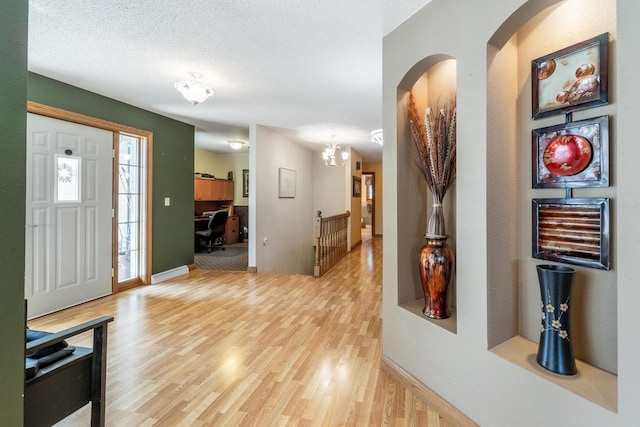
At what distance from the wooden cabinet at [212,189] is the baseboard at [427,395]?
6277mm

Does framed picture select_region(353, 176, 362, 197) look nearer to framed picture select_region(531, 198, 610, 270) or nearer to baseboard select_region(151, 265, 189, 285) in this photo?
baseboard select_region(151, 265, 189, 285)

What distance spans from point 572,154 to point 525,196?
0.88ft

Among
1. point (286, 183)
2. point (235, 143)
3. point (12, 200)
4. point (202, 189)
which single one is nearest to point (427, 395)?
point (12, 200)

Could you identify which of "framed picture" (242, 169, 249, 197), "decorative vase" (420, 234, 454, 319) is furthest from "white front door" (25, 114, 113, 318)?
"framed picture" (242, 169, 249, 197)

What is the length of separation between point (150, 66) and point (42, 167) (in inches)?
58.3

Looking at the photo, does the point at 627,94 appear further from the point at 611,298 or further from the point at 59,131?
the point at 59,131

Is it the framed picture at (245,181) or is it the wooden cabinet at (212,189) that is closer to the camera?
the wooden cabinet at (212,189)

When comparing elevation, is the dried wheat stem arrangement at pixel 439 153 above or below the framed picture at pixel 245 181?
below

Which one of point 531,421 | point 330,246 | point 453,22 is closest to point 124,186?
point 330,246

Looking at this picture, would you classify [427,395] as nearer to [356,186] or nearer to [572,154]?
[572,154]

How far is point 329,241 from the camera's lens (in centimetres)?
536

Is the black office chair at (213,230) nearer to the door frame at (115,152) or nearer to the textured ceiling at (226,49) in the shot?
the door frame at (115,152)

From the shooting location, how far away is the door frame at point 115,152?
10.1 feet

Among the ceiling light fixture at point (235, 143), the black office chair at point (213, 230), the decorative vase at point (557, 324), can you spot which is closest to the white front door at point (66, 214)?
the ceiling light fixture at point (235, 143)
